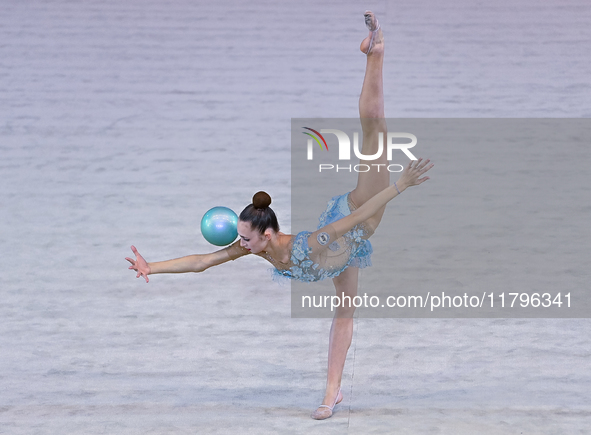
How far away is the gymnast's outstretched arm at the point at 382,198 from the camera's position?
3.11 meters

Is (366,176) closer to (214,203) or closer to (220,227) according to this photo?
(220,227)

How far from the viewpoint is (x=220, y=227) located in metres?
3.28

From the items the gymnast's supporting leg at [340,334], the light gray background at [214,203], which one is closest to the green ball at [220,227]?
the gymnast's supporting leg at [340,334]

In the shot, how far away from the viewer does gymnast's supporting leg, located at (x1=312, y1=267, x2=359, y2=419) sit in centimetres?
358

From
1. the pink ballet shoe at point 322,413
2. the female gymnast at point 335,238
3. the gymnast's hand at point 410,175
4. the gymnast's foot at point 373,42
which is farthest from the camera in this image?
the pink ballet shoe at point 322,413

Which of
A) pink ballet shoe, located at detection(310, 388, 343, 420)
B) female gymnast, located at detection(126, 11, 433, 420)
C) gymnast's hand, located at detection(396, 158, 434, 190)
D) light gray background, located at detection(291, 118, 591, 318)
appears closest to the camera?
gymnast's hand, located at detection(396, 158, 434, 190)

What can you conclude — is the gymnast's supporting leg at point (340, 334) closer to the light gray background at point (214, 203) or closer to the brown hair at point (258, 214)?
the light gray background at point (214, 203)

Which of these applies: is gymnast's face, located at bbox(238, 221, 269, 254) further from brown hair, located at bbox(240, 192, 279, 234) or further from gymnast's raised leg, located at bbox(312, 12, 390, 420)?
gymnast's raised leg, located at bbox(312, 12, 390, 420)

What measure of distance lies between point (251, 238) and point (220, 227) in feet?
0.51

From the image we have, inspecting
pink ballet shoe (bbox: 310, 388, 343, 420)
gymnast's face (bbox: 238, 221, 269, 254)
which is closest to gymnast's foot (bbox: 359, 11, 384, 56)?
gymnast's face (bbox: 238, 221, 269, 254)

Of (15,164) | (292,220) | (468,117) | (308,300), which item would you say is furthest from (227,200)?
(468,117)

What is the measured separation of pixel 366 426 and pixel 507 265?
80.1 inches

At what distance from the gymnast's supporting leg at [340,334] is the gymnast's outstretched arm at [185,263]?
1.68 ft

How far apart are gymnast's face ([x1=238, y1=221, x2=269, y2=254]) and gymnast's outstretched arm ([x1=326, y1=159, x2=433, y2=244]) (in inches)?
10.6
